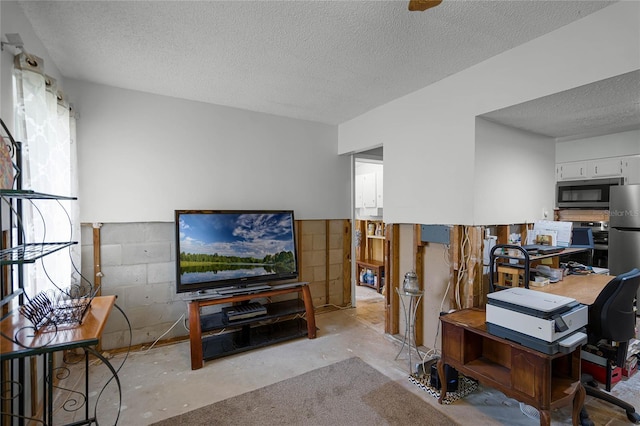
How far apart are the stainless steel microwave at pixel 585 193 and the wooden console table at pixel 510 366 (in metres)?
2.97

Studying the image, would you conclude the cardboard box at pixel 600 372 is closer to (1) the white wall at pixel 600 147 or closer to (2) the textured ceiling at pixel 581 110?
(2) the textured ceiling at pixel 581 110

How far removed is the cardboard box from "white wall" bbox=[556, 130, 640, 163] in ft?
9.50

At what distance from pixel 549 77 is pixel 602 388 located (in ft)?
7.53

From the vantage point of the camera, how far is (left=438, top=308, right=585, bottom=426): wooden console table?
1617mm

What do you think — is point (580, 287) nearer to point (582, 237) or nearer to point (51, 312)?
point (582, 237)

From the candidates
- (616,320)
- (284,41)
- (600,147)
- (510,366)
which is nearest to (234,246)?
(284,41)

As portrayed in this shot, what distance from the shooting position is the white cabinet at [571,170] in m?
4.06

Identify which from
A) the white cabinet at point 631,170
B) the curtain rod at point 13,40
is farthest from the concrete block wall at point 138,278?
the white cabinet at point 631,170

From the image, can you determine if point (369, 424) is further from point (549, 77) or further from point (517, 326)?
point (549, 77)

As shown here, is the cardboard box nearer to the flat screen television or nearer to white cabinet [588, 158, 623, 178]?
the flat screen television

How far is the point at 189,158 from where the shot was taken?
10.2 ft

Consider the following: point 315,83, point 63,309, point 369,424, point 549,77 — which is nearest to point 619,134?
point 549,77

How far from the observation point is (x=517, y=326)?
1717mm

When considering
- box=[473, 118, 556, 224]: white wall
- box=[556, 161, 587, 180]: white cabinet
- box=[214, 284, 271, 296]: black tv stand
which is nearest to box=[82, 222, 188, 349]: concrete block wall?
box=[214, 284, 271, 296]: black tv stand
